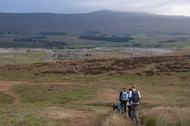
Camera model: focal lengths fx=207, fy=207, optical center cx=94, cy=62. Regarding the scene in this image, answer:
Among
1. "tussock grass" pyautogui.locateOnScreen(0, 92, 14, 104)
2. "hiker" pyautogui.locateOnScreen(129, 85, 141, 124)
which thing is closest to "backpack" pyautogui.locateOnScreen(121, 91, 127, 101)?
"hiker" pyautogui.locateOnScreen(129, 85, 141, 124)

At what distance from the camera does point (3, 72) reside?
45594mm

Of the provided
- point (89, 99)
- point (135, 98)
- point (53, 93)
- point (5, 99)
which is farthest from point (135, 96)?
point (5, 99)

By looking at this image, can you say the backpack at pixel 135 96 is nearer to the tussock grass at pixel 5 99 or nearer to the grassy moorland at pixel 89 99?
the grassy moorland at pixel 89 99

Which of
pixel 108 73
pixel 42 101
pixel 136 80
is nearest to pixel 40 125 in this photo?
pixel 42 101

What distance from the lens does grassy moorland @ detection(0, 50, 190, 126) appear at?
1245 centimetres

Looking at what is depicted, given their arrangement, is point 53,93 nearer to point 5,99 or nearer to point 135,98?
point 5,99

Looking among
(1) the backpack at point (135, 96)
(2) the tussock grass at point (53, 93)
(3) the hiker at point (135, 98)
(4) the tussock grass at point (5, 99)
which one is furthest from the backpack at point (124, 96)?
(4) the tussock grass at point (5, 99)

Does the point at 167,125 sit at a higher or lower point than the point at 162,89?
higher

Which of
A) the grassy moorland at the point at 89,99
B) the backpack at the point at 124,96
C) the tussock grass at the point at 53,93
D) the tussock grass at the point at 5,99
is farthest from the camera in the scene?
the tussock grass at the point at 53,93

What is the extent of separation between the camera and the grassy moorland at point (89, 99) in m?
12.4

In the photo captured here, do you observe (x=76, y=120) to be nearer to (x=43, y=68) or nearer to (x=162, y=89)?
(x=162, y=89)

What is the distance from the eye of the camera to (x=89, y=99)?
24.5m

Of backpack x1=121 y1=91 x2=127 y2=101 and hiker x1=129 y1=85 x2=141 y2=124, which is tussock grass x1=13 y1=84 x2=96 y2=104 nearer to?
backpack x1=121 y1=91 x2=127 y2=101

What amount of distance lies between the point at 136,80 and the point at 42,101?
1856 cm
